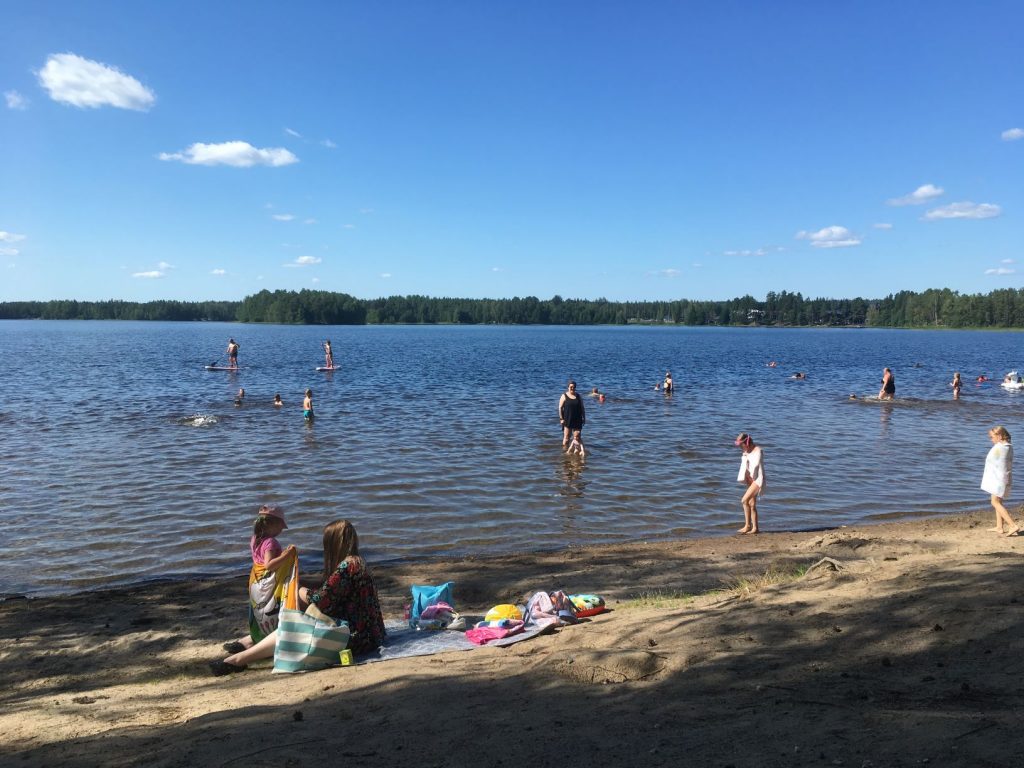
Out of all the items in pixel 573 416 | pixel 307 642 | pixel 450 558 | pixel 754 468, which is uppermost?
pixel 573 416

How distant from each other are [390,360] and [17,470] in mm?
41357

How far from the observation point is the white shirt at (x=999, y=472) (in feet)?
34.8

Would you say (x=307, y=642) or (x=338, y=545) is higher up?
(x=338, y=545)

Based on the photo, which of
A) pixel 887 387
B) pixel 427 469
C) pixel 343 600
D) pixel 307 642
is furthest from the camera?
pixel 887 387

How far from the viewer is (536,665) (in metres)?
5.62

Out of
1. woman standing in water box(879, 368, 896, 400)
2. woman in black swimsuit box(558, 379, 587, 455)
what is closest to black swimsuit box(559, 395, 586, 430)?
woman in black swimsuit box(558, 379, 587, 455)

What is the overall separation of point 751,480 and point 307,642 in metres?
8.16

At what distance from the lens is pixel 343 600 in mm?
6359

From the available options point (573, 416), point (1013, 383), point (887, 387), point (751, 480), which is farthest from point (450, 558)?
point (1013, 383)

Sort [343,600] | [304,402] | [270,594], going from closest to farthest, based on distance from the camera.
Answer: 1. [343,600]
2. [270,594]
3. [304,402]

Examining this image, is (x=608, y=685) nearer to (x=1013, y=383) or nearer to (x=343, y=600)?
(x=343, y=600)

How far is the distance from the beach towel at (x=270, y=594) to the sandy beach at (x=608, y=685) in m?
0.58

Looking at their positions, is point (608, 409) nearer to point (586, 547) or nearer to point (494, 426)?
point (494, 426)

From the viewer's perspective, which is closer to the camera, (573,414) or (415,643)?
(415,643)
